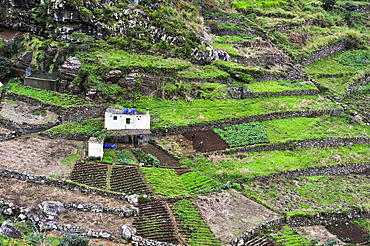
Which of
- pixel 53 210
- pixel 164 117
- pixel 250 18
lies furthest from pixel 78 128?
pixel 250 18

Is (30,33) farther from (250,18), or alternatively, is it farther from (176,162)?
(250,18)

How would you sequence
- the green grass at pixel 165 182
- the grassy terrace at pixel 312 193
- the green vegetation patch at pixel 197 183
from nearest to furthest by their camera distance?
1. the green grass at pixel 165 182
2. the green vegetation patch at pixel 197 183
3. the grassy terrace at pixel 312 193

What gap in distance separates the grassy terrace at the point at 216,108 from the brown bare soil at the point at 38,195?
524 inches

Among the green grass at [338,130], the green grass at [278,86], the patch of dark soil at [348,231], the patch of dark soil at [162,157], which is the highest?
the green grass at [278,86]

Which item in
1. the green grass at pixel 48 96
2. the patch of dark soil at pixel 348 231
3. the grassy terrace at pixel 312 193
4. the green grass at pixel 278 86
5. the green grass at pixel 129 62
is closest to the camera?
the patch of dark soil at pixel 348 231

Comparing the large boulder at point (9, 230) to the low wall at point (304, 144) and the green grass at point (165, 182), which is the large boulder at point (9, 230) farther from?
the low wall at point (304, 144)

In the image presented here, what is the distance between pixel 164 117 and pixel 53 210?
19394 mm

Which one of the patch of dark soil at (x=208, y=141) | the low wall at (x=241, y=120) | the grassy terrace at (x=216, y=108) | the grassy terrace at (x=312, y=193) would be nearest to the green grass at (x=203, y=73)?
the grassy terrace at (x=216, y=108)

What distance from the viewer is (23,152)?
118 feet

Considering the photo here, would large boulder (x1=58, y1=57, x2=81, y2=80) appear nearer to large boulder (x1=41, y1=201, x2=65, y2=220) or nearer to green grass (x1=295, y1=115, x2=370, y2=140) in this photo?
large boulder (x1=41, y1=201, x2=65, y2=220)

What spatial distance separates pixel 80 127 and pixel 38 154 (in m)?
6.08

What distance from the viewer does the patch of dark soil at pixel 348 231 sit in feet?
108

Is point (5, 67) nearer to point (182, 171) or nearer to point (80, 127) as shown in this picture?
point (80, 127)

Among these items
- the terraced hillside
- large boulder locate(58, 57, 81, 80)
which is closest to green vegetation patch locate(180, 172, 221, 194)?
the terraced hillside
